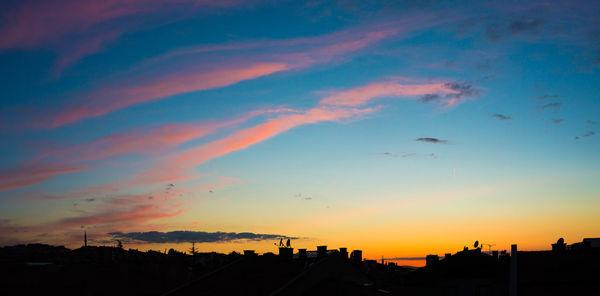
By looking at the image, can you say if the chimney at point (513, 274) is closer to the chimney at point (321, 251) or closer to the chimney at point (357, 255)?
the chimney at point (321, 251)

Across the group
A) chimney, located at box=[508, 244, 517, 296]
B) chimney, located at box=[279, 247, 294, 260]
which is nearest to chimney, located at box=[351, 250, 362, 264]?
chimney, located at box=[279, 247, 294, 260]

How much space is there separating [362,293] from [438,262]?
1342 centimetres

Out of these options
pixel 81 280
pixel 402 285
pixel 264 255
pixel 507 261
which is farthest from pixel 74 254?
pixel 507 261

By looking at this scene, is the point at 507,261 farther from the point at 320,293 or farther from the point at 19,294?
the point at 19,294

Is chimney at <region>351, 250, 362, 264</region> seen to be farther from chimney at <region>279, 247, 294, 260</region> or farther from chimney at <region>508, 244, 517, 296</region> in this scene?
chimney at <region>508, 244, 517, 296</region>

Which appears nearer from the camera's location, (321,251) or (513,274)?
(513,274)

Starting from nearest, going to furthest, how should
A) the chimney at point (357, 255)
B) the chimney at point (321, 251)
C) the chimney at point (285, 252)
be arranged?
the chimney at point (285, 252)
the chimney at point (321, 251)
the chimney at point (357, 255)

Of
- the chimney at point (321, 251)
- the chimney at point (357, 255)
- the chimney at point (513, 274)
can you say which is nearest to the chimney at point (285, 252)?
the chimney at point (321, 251)

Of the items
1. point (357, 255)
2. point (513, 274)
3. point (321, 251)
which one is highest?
point (321, 251)

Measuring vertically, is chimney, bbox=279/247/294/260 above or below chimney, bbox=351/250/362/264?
above

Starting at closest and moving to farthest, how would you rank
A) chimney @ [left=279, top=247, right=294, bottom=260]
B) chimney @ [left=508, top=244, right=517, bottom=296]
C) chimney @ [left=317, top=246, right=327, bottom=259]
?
chimney @ [left=508, top=244, right=517, bottom=296] → chimney @ [left=279, top=247, right=294, bottom=260] → chimney @ [left=317, top=246, right=327, bottom=259]

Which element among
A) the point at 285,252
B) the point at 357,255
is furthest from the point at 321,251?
the point at 357,255

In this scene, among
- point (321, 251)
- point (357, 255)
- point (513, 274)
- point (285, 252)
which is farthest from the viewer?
point (357, 255)

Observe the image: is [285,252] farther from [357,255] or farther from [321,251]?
[357,255]
